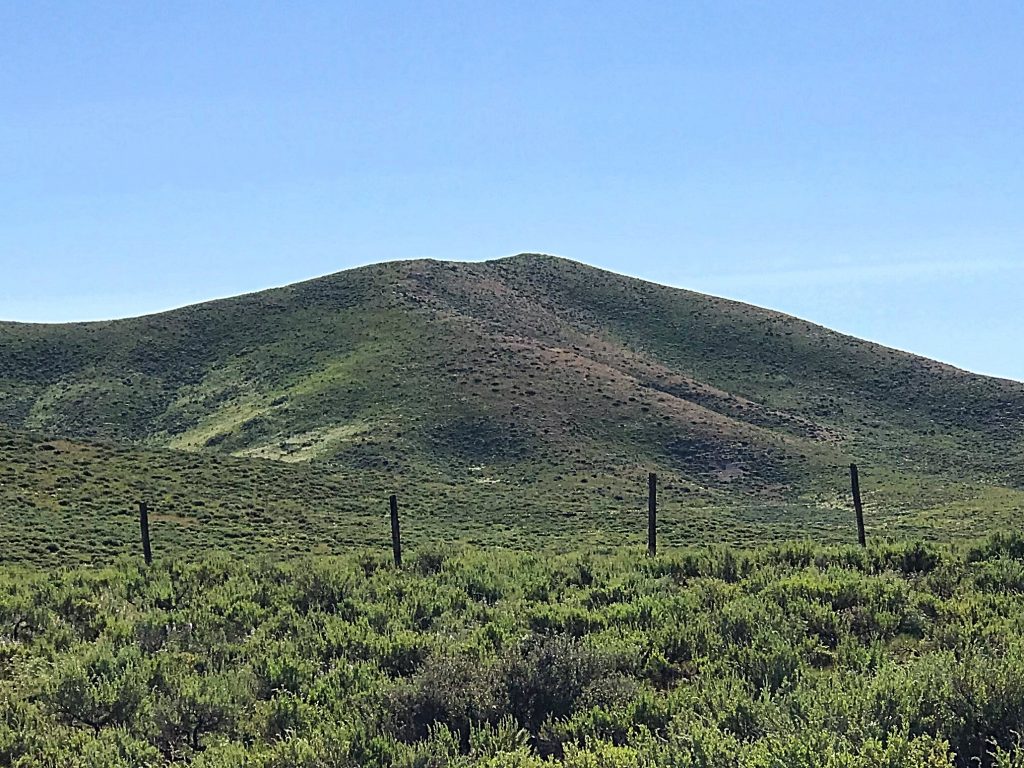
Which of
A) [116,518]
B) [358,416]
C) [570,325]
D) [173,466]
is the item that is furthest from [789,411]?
[116,518]

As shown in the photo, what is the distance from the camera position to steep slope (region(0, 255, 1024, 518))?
64.9m

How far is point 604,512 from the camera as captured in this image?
46625 millimetres

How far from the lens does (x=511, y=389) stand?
7494 centimetres

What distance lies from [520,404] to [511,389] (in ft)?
10.6

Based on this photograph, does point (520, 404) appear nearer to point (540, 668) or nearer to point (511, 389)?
point (511, 389)

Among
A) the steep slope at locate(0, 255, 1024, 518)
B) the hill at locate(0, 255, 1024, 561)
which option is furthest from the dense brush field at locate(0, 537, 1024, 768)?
the steep slope at locate(0, 255, 1024, 518)

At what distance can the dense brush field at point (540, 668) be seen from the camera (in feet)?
19.0

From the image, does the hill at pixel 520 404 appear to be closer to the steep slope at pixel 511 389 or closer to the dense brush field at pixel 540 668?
the steep slope at pixel 511 389

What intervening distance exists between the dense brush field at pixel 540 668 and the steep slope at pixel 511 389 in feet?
150

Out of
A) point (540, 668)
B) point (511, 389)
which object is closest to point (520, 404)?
point (511, 389)

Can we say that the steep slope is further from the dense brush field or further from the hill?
the dense brush field

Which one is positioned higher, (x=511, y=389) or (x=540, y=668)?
(x=511, y=389)

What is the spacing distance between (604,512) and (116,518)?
24.3 meters

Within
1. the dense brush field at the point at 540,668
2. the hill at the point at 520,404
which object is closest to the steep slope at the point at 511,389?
the hill at the point at 520,404
